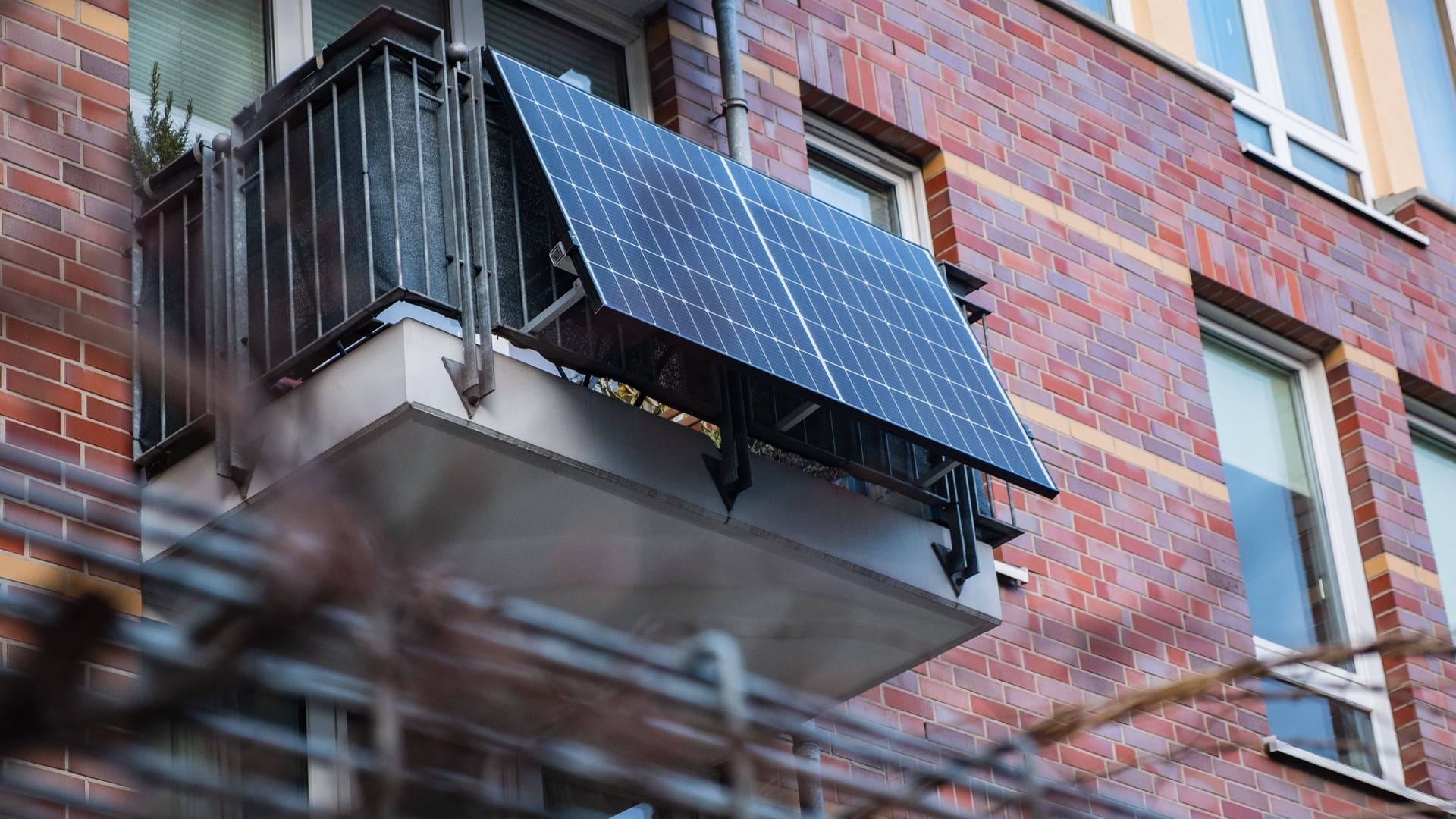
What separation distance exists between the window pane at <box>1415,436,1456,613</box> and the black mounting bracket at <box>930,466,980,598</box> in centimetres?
478

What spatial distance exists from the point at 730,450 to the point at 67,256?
1873mm

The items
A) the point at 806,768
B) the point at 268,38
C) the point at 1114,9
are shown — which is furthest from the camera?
the point at 1114,9

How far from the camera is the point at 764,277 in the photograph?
655 cm

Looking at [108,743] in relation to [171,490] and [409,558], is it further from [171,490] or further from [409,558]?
[171,490]

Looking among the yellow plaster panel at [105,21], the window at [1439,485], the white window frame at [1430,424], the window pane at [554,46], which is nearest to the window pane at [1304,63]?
the white window frame at [1430,424]

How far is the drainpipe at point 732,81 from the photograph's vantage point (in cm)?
827

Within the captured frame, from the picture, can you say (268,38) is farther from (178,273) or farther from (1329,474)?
(1329,474)

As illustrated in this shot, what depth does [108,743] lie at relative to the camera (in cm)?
178

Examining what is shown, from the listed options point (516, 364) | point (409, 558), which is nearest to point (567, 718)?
point (409, 558)

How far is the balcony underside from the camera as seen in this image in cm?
549

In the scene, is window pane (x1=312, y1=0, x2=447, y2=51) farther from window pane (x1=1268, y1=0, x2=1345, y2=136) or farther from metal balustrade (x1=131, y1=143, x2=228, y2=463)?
window pane (x1=1268, y1=0, x2=1345, y2=136)

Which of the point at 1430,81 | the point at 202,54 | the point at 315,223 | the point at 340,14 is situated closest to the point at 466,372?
the point at 315,223

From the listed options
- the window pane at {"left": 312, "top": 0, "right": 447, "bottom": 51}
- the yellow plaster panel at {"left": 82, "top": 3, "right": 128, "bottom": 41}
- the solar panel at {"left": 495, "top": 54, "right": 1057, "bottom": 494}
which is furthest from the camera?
the window pane at {"left": 312, "top": 0, "right": 447, "bottom": 51}

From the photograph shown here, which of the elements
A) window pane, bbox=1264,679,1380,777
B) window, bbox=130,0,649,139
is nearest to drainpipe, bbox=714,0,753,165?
window, bbox=130,0,649,139
